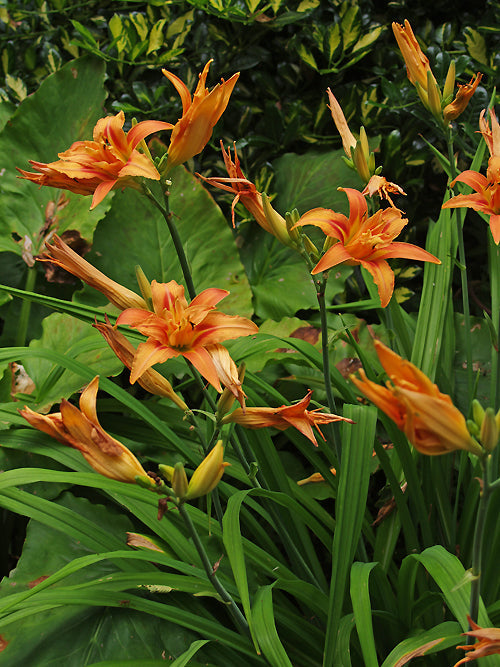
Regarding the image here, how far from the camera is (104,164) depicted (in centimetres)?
74

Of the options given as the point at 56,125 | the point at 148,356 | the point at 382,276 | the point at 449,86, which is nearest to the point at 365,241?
the point at 382,276

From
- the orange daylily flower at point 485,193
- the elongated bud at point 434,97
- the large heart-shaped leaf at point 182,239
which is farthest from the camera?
the large heart-shaped leaf at point 182,239

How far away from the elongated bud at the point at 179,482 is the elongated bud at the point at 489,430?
0.27m

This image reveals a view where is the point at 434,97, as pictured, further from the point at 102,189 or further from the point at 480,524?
the point at 480,524

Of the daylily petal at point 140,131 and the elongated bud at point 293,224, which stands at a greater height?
the daylily petal at point 140,131

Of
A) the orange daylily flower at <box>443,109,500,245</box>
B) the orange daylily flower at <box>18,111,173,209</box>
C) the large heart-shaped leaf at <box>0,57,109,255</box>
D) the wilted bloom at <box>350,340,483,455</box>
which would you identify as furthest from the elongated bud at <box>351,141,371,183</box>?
the large heart-shaped leaf at <box>0,57,109,255</box>

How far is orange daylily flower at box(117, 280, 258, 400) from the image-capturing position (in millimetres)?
658

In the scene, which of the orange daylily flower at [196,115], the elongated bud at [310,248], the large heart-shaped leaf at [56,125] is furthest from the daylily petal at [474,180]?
the large heart-shaped leaf at [56,125]

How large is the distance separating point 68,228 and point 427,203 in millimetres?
1052

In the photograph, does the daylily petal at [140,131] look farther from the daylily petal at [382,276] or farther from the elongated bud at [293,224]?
the daylily petal at [382,276]

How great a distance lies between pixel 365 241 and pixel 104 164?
0.34m

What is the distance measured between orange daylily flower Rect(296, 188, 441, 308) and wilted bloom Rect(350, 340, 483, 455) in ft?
0.75

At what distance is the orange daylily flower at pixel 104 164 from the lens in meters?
0.73

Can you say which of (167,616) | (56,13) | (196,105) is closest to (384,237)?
(196,105)
